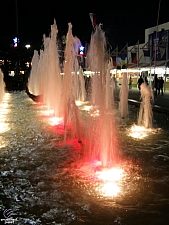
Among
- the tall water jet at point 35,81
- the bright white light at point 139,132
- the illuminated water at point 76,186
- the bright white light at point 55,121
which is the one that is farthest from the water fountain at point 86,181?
the tall water jet at point 35,81

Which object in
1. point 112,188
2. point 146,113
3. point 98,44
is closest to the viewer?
point 112,188

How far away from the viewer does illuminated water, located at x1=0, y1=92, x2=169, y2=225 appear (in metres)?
3.59

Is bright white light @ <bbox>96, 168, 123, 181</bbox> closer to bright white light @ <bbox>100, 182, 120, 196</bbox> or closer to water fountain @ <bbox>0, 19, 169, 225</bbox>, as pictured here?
water fountain @ <bbox>0, 19, 169, 225</bbox>

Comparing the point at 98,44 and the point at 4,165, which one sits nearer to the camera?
the point at 4,165

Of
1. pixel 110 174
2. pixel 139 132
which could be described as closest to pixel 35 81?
pixel 139 132

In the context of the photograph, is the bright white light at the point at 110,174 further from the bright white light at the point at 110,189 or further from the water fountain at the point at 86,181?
the bright white light at the point at 110,189

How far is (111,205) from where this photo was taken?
387 cm

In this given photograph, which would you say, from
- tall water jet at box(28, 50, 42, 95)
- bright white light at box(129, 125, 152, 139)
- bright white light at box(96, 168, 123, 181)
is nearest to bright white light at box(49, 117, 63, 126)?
bright white light at box(129, 125, 152, 139)

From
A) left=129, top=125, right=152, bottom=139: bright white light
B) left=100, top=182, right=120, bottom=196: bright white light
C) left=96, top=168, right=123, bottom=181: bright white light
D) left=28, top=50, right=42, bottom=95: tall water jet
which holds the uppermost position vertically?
left=28, top=50, right=42, bottom=95: tall water jet

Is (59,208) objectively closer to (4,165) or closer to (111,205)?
(111,205)

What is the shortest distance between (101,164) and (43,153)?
151 cm

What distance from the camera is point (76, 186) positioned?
14.9 ft

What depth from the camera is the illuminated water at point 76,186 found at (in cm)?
359

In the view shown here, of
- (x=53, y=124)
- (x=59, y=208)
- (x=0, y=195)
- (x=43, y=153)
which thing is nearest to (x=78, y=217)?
(x=59, y=208)
